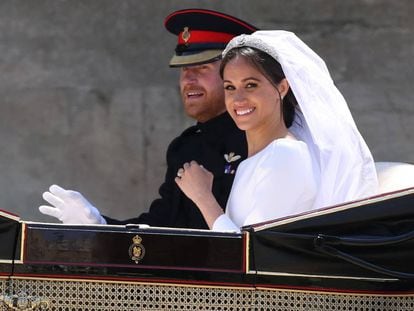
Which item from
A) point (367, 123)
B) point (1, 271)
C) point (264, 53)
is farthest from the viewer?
point (367, 123)

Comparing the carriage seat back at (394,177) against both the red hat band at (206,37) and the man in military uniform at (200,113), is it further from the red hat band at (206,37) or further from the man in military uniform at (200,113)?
the red hat band at (206,37)

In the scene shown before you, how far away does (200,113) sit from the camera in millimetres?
4262

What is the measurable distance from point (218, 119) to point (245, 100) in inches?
26.4

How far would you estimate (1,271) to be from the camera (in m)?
3.19

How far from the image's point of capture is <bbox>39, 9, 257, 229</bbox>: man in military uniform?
411 cm

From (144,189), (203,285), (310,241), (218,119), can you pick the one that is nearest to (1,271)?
(203,285)

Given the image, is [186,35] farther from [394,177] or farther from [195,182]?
[394,177]

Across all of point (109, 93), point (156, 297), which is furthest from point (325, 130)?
point (109, 93)

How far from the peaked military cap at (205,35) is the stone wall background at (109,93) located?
1.81 metres

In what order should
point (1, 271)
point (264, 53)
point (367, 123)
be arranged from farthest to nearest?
point (367, 123)
point (264, 53)
point (1, 271)

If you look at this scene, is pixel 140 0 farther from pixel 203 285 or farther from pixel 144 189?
pixel 203 285

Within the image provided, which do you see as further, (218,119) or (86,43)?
(86,43)

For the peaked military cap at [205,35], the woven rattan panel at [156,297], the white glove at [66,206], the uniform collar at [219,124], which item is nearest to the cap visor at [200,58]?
the peaked military cap at [205,35]

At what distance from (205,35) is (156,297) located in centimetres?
131
